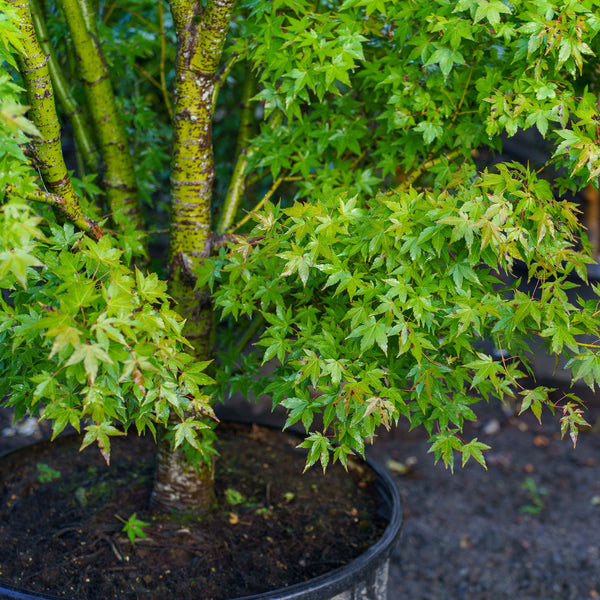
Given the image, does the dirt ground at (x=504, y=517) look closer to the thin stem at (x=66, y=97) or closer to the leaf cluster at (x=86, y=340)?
the leaf cluster at (x=86, y=340)

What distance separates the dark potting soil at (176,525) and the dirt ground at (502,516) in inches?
36.1

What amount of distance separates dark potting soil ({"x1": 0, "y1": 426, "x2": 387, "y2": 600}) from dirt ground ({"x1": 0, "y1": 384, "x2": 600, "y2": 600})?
0.92 meters

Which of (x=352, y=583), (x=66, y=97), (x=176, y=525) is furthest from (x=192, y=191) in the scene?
(x=352, y=583)

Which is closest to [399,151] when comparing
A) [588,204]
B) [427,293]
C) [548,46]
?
[548,46]

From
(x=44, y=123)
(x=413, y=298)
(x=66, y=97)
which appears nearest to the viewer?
(x=413, y=298)

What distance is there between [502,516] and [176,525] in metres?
1.95

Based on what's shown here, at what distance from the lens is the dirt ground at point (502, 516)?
2.68 meters

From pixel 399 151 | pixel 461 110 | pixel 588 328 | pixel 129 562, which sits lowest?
pixel 129 562

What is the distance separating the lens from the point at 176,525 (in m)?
1.95

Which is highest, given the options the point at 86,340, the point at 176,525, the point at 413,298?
the point at 86,340

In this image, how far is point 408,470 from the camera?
11.3 ft

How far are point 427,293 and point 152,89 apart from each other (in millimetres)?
2011

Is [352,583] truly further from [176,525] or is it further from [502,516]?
[502,516]

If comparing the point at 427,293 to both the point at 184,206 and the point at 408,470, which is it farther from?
the point at 408,470
